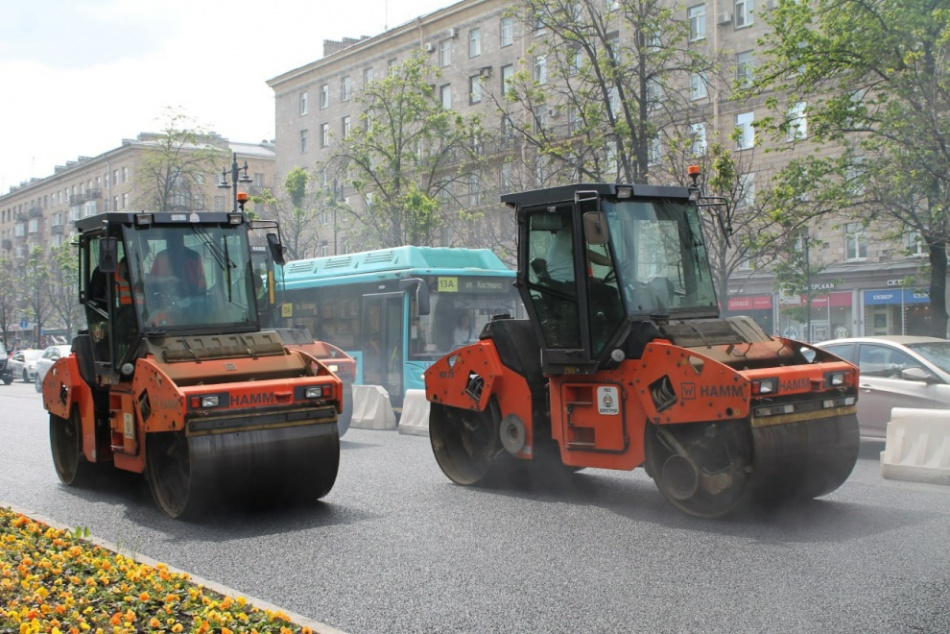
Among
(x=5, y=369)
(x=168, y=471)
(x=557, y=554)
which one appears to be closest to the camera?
(x=557, y=554)

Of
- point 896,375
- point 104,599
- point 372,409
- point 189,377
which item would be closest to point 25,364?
point 372,409

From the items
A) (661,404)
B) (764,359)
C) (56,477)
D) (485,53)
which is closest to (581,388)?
(661,404)

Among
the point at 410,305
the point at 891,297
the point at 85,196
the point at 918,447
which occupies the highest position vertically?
the point at 85,196

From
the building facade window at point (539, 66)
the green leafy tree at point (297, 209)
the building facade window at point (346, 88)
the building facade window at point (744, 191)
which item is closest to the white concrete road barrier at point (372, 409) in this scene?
the building facade window at point (744, 191)

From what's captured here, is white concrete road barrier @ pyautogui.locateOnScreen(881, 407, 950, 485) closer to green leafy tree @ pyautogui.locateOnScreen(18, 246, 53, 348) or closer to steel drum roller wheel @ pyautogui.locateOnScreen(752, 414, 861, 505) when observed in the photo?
steel drum roller wheel @ pyautogui.locateOnScreen(752, 414, 861, 505)

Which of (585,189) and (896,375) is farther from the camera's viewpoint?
(896,375)

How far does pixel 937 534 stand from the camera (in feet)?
27.0

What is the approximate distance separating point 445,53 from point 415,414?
148 ft

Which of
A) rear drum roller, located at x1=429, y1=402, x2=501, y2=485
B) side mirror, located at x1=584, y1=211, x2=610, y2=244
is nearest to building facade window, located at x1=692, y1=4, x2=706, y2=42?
rear drum roller, located at x1=429, y1=402, x2=501, y2=485

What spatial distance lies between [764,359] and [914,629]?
359 centimetres

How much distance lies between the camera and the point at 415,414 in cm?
1794

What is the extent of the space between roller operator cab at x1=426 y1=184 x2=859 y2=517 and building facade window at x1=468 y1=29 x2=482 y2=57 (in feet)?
158

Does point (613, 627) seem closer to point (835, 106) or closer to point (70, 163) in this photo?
point (835, 106)

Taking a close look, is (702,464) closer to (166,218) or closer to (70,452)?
(166,218)
